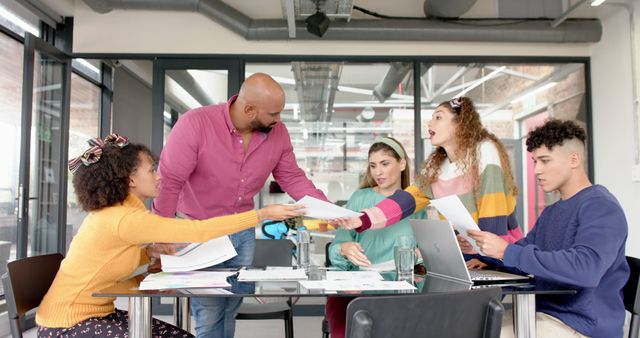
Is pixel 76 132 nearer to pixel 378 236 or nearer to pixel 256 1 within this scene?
pixel 256 1

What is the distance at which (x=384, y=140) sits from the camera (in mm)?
2557

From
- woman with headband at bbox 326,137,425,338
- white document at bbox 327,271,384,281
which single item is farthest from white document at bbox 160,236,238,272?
woman with headband at bbox 326,137,425,338

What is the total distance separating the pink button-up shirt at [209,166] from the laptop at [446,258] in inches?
33.0

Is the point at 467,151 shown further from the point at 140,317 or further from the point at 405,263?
the point at 140,317

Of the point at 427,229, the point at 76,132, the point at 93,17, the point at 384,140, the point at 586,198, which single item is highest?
the point at 93,17

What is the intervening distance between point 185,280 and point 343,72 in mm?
3526

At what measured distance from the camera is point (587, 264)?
148 cm

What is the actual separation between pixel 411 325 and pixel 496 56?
411cm

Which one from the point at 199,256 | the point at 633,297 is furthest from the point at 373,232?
the point at 633,297

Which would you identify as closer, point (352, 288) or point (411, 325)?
point (411, 325)

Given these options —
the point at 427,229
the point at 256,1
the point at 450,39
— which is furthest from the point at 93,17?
the point at 427,229

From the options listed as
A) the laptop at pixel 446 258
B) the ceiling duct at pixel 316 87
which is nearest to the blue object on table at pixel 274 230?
the ceiling duct at pixel 316 87

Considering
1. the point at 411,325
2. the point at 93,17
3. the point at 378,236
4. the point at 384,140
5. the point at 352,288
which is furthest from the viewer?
the point at 93,17

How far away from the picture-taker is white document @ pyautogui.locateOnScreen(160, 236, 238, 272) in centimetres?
183
